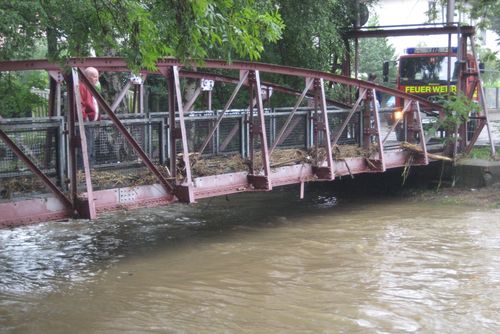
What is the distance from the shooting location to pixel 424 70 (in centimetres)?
2019

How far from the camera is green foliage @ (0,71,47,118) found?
11927 millimetres

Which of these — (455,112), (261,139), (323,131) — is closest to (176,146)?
(261,139)

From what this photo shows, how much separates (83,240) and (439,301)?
5518 millimetres

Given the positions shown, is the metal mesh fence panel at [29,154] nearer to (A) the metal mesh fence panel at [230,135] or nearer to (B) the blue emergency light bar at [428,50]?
(A) the metal mesh fence panel at [230,135]

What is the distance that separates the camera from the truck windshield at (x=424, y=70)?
65.2 ft

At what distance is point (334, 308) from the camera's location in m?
6.71

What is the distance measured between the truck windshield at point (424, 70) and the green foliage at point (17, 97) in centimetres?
1187

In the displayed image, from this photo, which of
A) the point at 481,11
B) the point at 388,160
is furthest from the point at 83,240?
the point at 481,11

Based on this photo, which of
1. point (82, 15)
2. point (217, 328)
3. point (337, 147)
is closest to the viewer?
point (82, 15)

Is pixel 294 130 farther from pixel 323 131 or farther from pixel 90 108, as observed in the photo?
Result: pixel 90 108

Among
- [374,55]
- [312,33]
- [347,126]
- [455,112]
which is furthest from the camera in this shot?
[374,55]

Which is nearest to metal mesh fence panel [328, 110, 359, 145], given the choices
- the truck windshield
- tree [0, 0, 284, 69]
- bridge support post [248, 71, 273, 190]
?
bridge support post [248, 71, 273, 190]

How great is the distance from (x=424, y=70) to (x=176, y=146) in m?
13.0

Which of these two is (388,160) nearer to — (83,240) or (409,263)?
(409,263)
